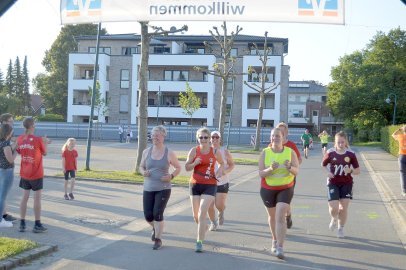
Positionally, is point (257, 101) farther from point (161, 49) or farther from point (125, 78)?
point (125, 78)

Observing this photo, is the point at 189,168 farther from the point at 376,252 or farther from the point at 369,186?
the point at 369,186

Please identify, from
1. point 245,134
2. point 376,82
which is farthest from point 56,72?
point 376,82

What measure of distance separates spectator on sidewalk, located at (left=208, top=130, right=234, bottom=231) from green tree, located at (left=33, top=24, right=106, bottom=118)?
235 ft

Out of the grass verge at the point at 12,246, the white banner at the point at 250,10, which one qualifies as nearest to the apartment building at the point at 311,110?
the white banner at the point at 250,10

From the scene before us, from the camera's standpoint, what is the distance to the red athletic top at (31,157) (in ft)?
28.8

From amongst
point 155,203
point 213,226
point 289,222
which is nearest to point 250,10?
point 155,203

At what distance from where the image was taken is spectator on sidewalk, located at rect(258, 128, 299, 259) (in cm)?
757

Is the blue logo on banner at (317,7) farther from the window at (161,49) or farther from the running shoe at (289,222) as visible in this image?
the window at (161,49)

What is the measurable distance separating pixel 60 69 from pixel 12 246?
74810 millimetres

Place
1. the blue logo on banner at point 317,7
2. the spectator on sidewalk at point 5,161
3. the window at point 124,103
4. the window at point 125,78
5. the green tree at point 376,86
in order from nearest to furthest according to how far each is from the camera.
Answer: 1. the blue logo on banner at point 317,7
2. the spectator on sidewalk at point 5,161
3. the window at point 125,78
4. the window at point 124,103
5. the green tree at point 376,86

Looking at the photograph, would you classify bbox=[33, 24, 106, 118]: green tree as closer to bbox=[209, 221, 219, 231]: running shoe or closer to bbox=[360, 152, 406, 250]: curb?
bbox=[360, 152, 406, 250]: curb


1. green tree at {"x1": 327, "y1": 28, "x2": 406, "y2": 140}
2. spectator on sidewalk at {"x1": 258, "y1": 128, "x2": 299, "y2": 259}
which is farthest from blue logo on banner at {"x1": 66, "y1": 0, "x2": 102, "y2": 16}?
green tree at {"x1": 327, "y1": 28, "x2": 406, "y2": 140}

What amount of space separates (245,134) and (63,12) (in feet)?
156

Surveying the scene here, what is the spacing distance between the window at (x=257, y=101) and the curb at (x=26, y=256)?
54898 mm
